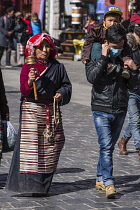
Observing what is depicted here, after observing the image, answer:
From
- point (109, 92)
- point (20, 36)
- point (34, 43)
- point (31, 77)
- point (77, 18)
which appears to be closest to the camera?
point (31, 77)

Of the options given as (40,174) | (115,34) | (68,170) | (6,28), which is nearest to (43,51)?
(115,34)

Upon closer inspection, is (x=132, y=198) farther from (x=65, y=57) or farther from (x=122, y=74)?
(x=65, y=57)

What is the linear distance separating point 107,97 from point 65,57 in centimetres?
1947

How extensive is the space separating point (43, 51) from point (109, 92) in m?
0.76

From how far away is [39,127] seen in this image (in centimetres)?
649

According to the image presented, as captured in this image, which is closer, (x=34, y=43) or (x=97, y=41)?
(x=34, y=43)

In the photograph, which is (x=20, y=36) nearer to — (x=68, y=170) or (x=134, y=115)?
(x=134, y=115)

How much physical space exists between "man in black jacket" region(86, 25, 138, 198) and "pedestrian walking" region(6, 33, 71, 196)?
1.09 ft

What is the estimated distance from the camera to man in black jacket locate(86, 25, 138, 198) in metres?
6.59

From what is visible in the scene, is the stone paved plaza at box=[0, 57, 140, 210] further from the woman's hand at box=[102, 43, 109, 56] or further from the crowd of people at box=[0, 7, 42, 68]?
the crowd of people at box=[0, 7, 42, 68]

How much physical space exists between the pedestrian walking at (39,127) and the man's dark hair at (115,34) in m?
0.54

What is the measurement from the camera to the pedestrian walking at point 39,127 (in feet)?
21.2

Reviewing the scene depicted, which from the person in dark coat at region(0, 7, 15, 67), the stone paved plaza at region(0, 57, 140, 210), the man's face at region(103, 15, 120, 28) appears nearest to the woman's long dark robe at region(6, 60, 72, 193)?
the stone paved plaza at region(0, 57, 140, 210)

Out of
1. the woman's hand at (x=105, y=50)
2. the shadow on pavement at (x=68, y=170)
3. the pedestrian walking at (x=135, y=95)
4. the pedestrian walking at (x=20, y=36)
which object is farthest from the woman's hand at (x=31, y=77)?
the pedestrian walking at (x=20, y=36)
